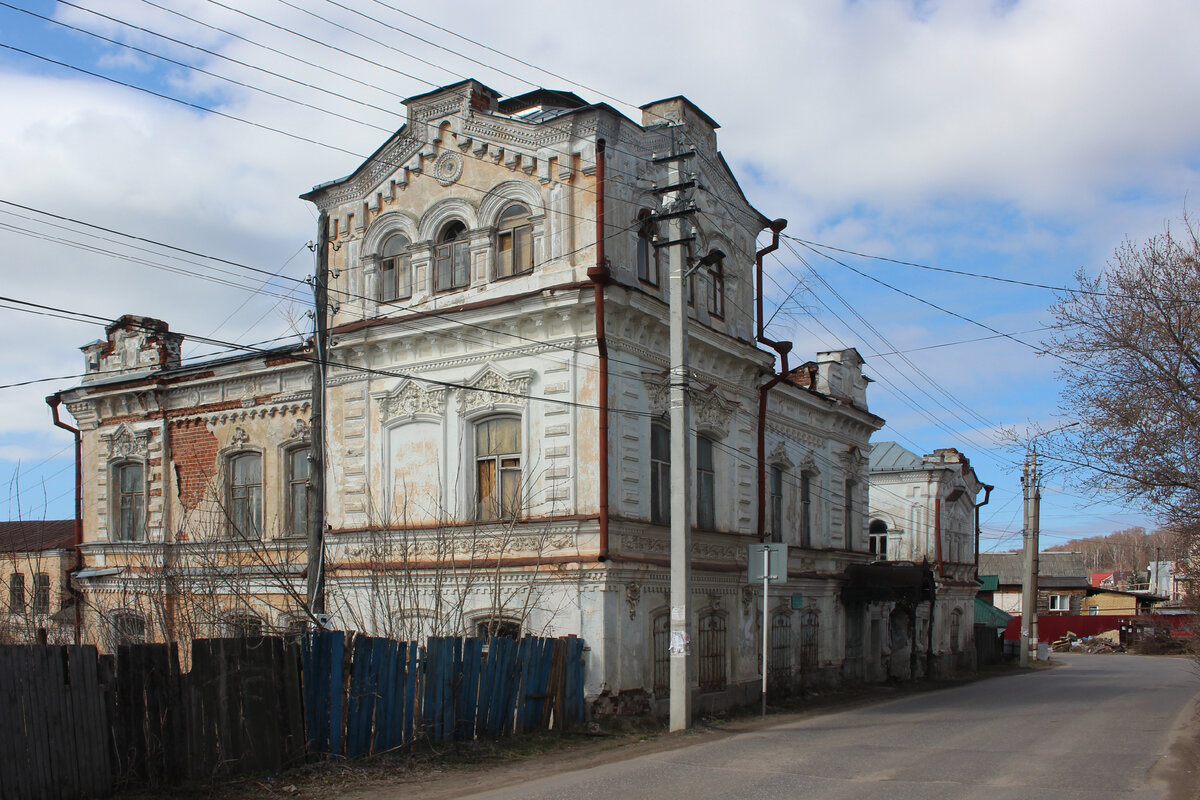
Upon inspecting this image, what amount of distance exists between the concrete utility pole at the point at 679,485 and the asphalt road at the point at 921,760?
3.80 feet

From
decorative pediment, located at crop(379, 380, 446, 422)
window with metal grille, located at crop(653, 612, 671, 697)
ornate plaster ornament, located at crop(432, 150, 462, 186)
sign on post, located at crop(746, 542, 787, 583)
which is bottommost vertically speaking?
window with metal grille, located at crop(653, 612, 671, 697)

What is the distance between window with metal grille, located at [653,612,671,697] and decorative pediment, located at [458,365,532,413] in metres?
4.21

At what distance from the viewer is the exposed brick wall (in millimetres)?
22359

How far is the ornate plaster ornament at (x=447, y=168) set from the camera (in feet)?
61.4

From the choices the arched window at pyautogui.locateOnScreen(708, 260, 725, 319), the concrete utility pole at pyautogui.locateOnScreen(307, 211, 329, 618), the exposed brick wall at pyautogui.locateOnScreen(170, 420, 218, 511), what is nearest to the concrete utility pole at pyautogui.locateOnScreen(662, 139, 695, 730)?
the arched window at pyautogui.locateOnScreen(708, 260, 725, 319)

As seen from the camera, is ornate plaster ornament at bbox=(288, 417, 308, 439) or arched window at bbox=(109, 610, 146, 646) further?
ornate plaster ornament at bbox=(288, 417, 308, 439)

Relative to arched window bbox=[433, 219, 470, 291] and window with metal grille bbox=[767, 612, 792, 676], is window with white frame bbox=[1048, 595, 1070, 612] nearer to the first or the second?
window with metal grille bbox=[767, 612, 792, 676]

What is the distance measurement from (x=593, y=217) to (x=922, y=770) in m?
9.43

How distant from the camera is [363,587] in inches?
725

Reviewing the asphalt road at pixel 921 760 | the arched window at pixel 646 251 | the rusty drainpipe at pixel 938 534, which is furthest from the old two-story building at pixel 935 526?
the arched window at pixel 646 251

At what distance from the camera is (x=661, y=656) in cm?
1742

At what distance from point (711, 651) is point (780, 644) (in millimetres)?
3757

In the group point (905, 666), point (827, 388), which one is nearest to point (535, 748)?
point (827, 388)

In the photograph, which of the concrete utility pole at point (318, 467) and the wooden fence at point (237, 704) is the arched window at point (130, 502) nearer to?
the concrete utility pole at point (318, 467)
